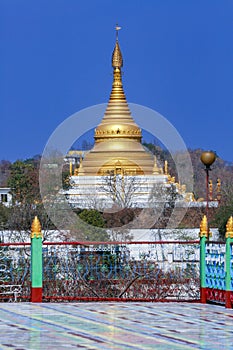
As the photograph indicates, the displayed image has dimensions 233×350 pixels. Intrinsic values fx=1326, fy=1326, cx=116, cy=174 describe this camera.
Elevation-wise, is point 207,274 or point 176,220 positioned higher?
point 176,220

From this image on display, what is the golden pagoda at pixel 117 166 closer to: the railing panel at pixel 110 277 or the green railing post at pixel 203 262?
the railing panel at pixel 110 277

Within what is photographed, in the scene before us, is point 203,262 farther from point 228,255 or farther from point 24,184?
point 24,184

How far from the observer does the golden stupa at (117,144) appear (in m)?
58.8

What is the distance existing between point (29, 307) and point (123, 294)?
109 inches

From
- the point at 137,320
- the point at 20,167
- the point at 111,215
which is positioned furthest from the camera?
the point at 20,167

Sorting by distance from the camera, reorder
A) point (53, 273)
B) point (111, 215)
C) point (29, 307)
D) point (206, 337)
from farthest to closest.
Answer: point (111, 215) < point (53, 273) < point (29, 307) < point (206, 337)

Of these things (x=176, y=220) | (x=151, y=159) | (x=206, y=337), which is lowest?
(x=206, y=337)

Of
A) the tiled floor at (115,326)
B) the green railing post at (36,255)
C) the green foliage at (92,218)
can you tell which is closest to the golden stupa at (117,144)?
the green foliage at (92,218)

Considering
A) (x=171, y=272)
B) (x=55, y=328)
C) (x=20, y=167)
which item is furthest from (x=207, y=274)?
(x=20, y=167)

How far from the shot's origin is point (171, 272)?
1898 cm

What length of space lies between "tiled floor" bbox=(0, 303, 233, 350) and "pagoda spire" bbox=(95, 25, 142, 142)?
1736 inches

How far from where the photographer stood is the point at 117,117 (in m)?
61.3

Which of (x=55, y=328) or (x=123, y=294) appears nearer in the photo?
(x=55, y=328)

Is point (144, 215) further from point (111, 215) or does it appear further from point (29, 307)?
point (29, 307)
